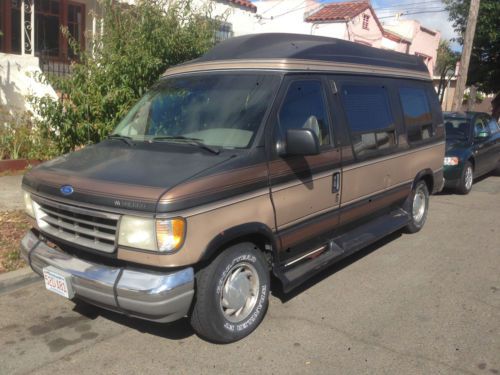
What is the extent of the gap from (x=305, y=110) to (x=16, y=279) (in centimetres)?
315

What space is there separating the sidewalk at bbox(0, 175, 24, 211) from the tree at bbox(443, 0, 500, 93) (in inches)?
522

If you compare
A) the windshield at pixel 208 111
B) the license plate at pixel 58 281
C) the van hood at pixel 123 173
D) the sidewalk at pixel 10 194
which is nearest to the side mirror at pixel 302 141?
the windshield at pixel 208 111

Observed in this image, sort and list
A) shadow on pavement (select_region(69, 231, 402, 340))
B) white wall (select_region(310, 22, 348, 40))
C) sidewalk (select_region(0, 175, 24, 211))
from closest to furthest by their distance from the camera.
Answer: shadow on pavement (select_region(69, 231, 402, 340)) < sidewalk (select_region(0, 175, 24, 211)) < white wall (select_region(310, 22, 348, 40))

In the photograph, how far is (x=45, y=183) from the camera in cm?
388

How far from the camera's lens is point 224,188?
3592 millimetres

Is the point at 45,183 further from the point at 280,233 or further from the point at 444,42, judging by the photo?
the point at 444,42

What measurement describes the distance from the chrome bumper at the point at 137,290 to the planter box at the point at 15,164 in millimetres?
5801

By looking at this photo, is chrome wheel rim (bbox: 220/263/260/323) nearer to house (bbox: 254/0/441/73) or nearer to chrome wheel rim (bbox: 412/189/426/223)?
chrome wheel rim (bbox: 412/189/426/223)

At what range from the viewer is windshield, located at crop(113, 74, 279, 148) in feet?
13.4

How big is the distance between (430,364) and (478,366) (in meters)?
0.33

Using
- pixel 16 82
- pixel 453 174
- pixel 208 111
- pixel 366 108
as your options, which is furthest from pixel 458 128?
pixel 16 82

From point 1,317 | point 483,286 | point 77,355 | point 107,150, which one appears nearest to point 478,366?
point 483,286

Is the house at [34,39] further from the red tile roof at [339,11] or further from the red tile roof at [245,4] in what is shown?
the red tile roof at [339,11]

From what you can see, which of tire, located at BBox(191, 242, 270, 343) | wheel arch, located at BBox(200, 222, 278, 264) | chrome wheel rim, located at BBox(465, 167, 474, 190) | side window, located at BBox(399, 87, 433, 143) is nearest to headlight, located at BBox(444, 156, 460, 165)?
chrome wheel rim, located at BBox(465, 167, 474, 190)
